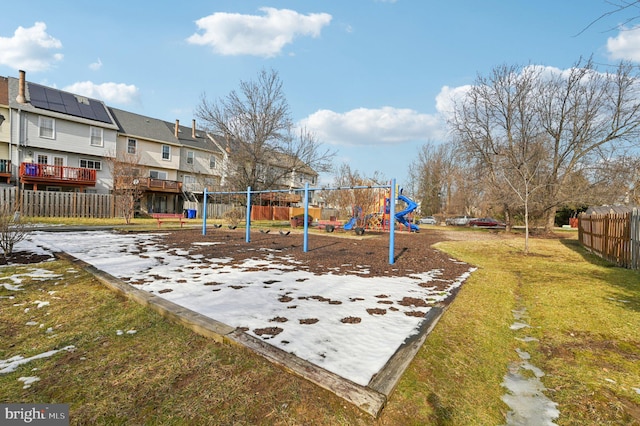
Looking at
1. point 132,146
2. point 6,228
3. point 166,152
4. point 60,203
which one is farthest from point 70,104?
point 6,228

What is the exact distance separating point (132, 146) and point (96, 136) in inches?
129

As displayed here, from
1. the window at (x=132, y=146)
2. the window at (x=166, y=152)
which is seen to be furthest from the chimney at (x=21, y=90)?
the window at (x=166, y=152)

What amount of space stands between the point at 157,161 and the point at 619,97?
39516 millimetres

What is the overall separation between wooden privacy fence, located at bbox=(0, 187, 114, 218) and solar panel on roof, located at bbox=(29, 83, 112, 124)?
826cm

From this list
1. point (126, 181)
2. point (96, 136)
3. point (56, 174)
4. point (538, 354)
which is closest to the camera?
point (538, 354)

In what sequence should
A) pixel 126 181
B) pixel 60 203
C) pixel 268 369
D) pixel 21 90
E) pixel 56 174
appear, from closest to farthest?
pixel 268 369 < pixel 60 203 < pixel 21 90 < pixel 56 174 < pixel 126 181

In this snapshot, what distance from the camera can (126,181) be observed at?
25156mm

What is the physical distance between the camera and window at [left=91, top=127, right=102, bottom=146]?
27516 millimetres

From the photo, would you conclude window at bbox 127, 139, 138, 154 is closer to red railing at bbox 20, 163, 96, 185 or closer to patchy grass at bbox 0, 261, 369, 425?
red railing at bbox 20, 163, 96, 185

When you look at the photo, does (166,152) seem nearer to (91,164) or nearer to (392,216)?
(91,164)

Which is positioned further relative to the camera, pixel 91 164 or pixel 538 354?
pixel 91 164

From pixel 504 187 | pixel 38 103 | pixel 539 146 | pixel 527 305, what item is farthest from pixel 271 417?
pixel 38 103

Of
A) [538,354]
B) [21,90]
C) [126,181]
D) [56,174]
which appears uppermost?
[21,90]

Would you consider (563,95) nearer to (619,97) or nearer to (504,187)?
(619,97)
